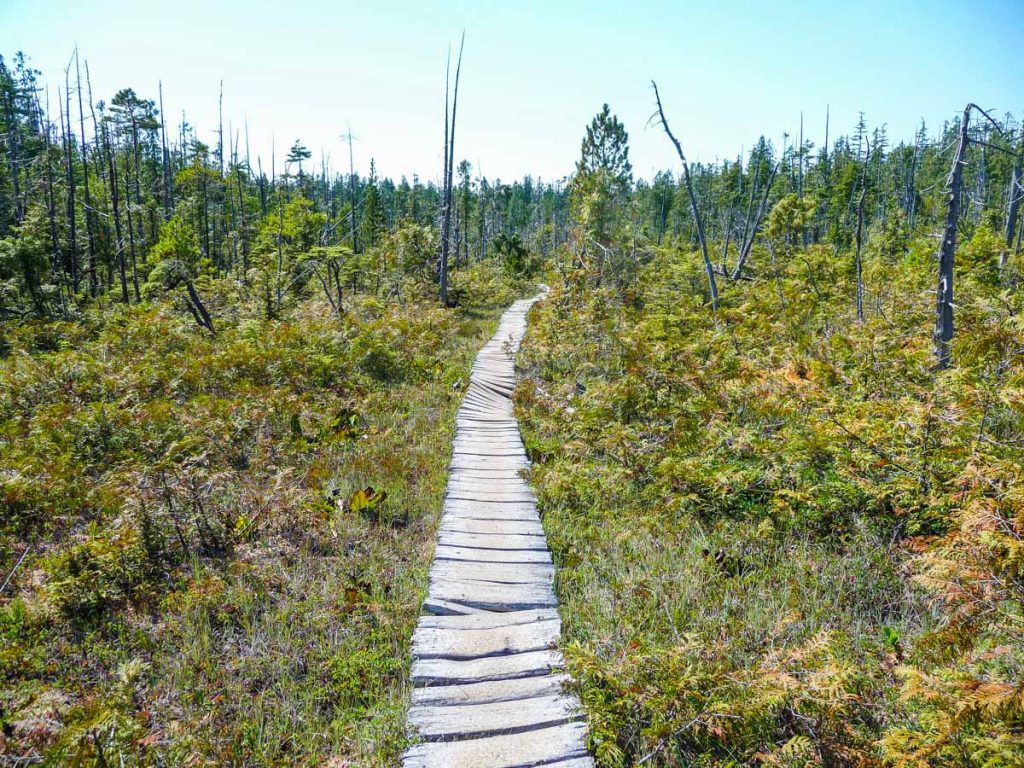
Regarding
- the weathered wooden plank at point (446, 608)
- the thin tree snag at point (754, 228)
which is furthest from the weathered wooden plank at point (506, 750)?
the thin tree snag at point (754, 228)

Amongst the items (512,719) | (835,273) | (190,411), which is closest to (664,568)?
(512,719)

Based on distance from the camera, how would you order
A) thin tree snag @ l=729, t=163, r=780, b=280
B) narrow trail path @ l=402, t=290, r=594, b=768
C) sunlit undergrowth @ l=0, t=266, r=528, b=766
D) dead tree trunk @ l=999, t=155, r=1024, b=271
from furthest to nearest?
1. dead tree trunk @ l=999, t=155, r=1024, b=271
2. thin tree snag @ l=729, t=163, r=780, b=280
3. sunlit undergrowth @ l=0, t=266, r=528, b=766
4. narrow trail path @ l=402, t=290, r=594, b=768

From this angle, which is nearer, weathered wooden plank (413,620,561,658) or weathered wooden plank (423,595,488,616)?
weathered wooden plank (413,620,561,658)

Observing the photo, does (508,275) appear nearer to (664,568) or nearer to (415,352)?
(415,352)

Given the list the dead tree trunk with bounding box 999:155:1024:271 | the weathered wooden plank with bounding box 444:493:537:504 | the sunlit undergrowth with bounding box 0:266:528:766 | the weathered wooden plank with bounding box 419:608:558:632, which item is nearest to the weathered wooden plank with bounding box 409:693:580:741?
the sunlit undergrowth with bounding box 0:266:528:766

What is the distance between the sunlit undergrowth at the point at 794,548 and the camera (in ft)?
8.89

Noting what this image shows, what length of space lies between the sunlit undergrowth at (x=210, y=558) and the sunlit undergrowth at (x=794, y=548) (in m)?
1.39

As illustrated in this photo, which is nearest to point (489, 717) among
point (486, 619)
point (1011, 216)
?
point (486, 619)

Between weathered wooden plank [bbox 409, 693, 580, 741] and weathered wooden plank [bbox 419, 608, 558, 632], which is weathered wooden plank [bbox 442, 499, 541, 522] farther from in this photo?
weathered wooden plank [bbox 409, 693, 580, 741]

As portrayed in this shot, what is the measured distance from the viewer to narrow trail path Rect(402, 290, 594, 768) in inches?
109

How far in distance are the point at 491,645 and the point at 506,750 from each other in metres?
0.79

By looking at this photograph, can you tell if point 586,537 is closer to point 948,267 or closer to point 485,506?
point 485,506

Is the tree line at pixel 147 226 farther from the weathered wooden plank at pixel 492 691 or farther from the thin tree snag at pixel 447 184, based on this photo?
the weathered wooden plank at pixel 492 691

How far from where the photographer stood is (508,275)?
27.0 m
